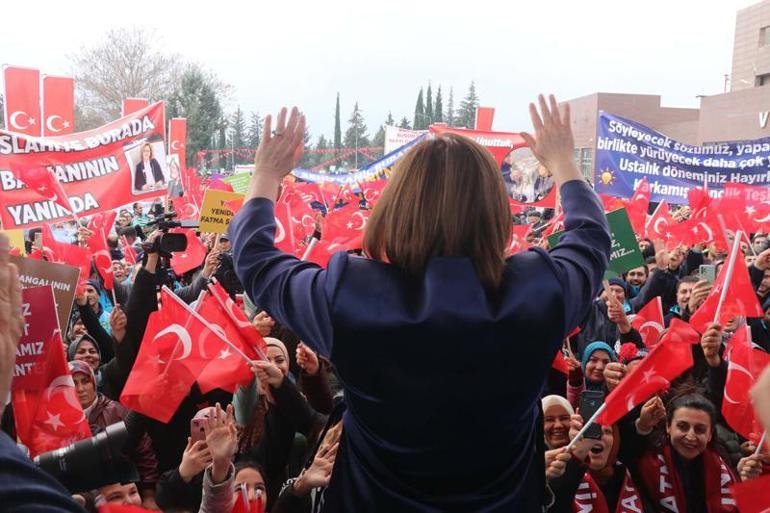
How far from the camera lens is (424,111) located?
7988 cm

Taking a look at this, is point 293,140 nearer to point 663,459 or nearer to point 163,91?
point 663,459

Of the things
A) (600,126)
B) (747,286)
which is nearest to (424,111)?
(600,126)

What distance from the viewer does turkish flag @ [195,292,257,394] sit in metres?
3.37

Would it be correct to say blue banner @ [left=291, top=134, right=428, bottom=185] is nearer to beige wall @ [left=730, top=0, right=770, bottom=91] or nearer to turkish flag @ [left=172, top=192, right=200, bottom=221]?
turkish flag @ [left=172, top=192, right=200, bottom=221]

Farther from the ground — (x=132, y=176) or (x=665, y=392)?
(x=132, y=176)

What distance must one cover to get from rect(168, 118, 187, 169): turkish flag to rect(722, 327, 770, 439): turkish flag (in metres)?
11.0

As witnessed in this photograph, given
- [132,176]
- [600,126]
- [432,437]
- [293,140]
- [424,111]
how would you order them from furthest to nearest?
[424,111] < [600,126] < [132,176] < [293,140] < [432,437]

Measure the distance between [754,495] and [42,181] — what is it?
22.0 feet

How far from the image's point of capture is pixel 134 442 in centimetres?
346

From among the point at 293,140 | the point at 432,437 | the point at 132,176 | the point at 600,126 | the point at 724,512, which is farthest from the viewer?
the point at 600,126

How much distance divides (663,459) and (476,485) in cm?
218

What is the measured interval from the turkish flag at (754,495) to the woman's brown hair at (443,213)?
726 mm

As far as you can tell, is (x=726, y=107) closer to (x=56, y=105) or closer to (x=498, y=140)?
(x=498, y=140)

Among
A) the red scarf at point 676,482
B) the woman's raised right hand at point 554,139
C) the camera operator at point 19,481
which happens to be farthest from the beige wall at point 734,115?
the camera operator at point 19,481
